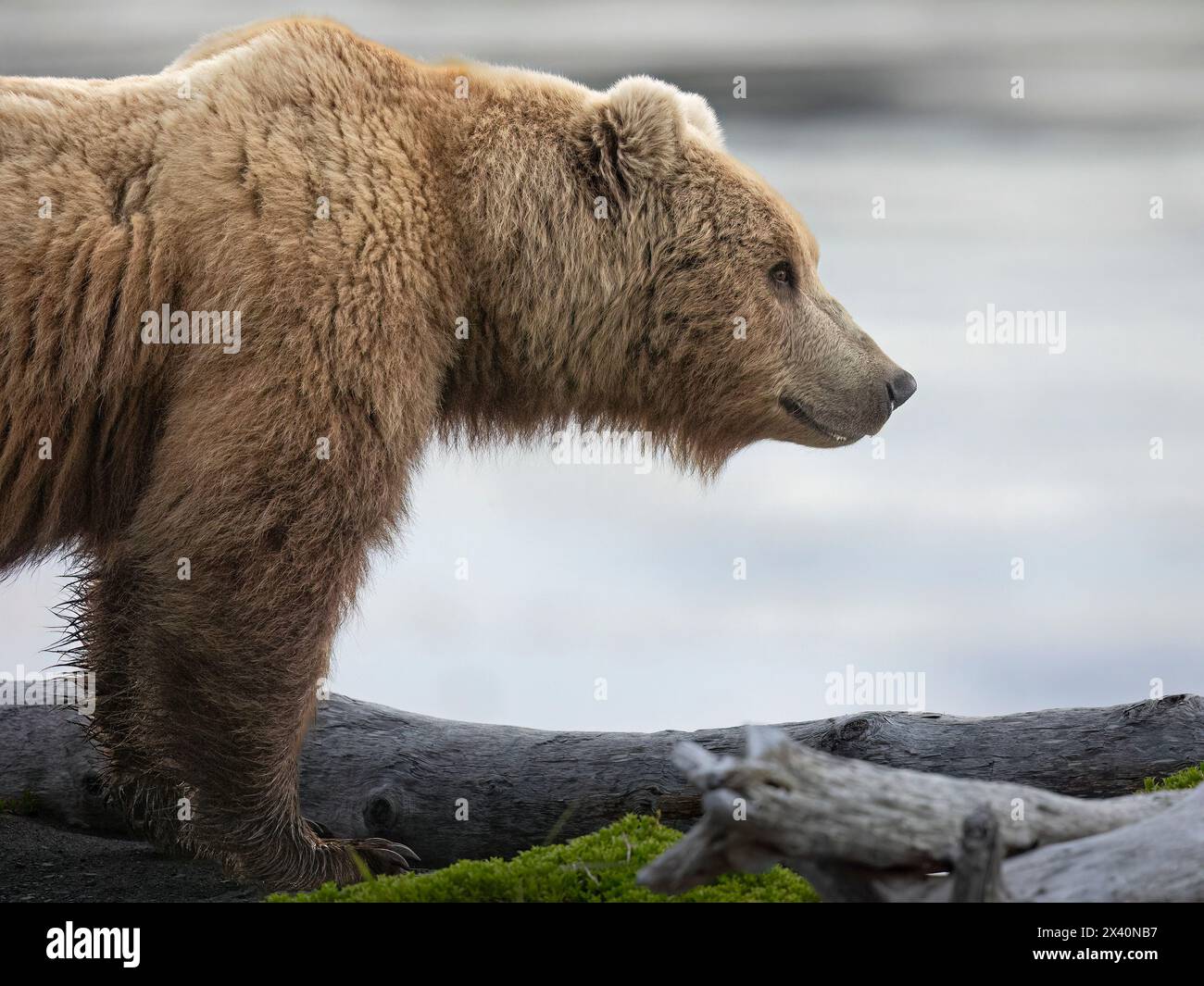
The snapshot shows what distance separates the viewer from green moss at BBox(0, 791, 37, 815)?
21.5ft

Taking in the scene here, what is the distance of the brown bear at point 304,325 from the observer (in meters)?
4.87

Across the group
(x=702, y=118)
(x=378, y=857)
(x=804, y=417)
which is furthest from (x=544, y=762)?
(x=702, y=118)

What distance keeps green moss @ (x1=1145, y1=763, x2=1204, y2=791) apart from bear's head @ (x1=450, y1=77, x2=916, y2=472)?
192 centimetres

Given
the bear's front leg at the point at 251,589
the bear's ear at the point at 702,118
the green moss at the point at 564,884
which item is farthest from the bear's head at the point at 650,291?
the green moss at the point at 564,884

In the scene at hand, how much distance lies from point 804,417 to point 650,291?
93 centimetres

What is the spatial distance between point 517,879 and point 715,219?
2934mm

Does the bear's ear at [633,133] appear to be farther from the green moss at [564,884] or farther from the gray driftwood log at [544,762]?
the green moss at [564,884]

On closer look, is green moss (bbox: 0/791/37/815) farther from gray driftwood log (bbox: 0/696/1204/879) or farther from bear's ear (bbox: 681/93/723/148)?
bear's ear (bbox: 681/93/723/148)

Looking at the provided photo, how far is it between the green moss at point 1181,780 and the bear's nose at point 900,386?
1928 mm

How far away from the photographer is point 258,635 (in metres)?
4.91

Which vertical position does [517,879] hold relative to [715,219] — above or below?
below

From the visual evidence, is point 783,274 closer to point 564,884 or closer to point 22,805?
point 564,884
